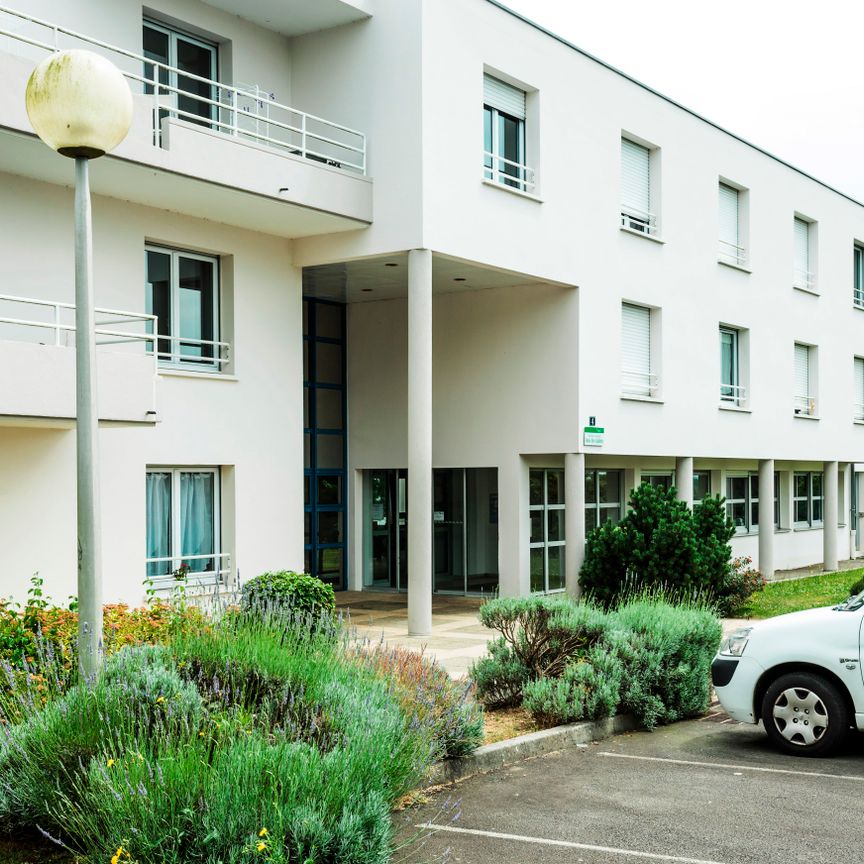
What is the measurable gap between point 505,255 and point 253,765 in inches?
535

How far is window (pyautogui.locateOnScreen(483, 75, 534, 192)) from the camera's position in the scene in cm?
1848

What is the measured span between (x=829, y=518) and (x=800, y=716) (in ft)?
72.9

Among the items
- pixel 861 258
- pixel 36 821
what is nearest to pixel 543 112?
pixel 36 821

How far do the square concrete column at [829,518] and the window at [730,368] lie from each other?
5887 millimetres

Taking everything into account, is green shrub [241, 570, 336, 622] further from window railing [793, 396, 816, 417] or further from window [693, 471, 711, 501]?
window railing [793, 396, 816, 417]

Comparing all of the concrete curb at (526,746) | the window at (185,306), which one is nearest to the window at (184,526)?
the window at (185,306)

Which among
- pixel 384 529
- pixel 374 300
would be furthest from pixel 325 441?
pixel 374 300

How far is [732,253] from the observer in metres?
26.1

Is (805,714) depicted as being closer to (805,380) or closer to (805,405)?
(805,405)

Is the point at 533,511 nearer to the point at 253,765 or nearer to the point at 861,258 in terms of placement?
the point at 253,765

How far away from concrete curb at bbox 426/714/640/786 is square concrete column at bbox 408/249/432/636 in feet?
21.5

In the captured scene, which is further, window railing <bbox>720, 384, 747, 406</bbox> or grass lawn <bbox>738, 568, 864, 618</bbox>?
window railing <bbox>720, 384, 747, 406</bbox>

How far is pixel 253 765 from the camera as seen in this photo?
5340mm

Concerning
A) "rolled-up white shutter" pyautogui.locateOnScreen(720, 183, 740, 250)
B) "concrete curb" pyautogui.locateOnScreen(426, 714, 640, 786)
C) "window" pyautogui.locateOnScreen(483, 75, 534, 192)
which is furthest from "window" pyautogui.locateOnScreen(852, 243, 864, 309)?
"concrete curb" pyautogui.locateOnScreen(426, 714, 640, 786)
